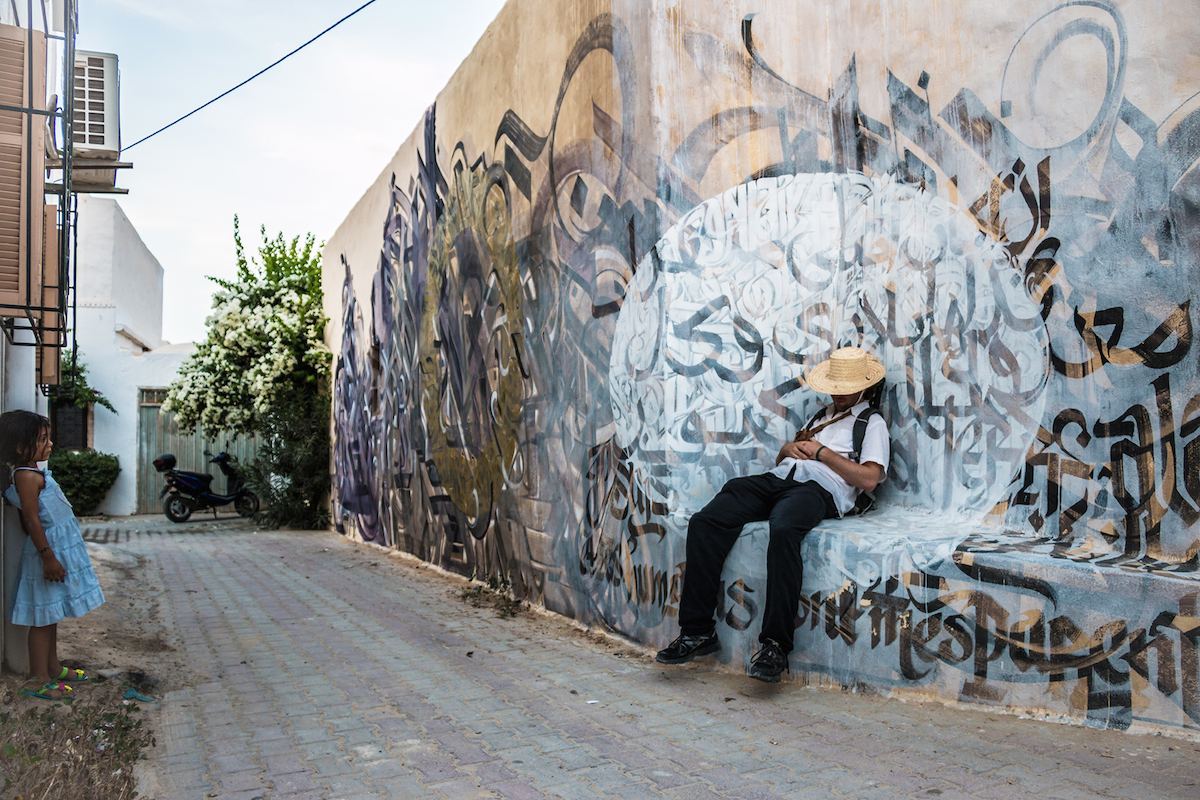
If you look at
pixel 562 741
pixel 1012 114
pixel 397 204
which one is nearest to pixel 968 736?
pixel 562 741

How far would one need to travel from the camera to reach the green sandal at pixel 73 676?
173 inches

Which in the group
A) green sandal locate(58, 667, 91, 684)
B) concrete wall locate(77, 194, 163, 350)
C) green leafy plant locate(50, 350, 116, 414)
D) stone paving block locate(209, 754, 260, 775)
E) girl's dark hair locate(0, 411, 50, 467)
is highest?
concrete wall locate(77, 194, 163, 350)

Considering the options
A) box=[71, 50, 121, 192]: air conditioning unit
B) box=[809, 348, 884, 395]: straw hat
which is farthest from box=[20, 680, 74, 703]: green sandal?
box=[71, 50, 121, 192]: air conditioning unit

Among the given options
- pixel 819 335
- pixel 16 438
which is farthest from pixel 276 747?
pixel 819 335

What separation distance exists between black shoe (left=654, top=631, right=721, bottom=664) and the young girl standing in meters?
2.67

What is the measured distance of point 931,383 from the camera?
13.9ft

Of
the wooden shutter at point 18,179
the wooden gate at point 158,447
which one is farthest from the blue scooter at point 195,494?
the wooden shutter at point 18,179

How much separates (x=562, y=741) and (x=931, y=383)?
222cm

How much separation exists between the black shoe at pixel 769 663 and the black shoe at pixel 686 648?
0.36m

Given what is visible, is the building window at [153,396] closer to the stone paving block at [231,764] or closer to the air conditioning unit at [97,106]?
the air conditioning unit at [97,106]

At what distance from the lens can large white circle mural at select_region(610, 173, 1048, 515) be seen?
3.96 m

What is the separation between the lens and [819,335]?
4684 millimetres

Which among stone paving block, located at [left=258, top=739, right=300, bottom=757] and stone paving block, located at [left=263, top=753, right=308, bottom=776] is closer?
stone paving block, located at [left=263, top=753, right=308, bottom=776]

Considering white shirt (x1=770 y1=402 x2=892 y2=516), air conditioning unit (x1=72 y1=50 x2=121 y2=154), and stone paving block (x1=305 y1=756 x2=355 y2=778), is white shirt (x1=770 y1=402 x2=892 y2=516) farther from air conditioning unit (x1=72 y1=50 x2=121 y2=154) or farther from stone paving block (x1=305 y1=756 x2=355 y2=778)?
air conditioning unit (x1=72 y1=50 x2=121 y2=154)
